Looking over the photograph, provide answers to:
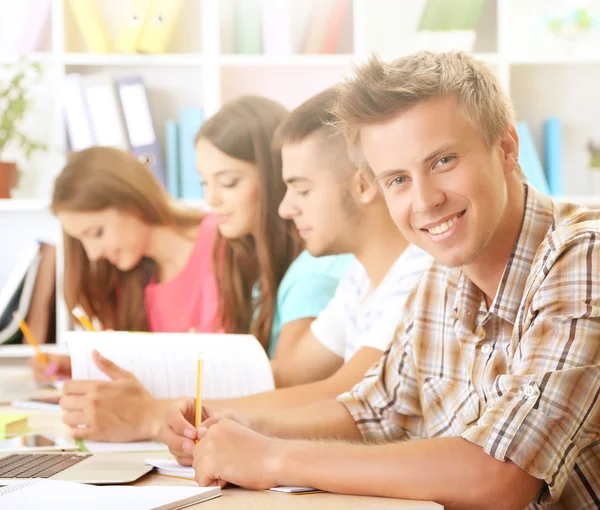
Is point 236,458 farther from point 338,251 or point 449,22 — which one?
point 449,22

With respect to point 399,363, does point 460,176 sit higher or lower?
higher

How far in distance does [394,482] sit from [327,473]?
69 millimetres

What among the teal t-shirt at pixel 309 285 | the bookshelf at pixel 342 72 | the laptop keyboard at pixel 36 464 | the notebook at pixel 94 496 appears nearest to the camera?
the notebook at pixel 94 496

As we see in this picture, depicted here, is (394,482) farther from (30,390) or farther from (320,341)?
(30,390)

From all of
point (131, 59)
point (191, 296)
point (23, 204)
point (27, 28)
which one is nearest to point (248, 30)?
point (131, 59)

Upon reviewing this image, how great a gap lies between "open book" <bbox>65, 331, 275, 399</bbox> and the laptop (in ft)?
0.97

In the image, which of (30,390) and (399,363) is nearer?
(399,363)

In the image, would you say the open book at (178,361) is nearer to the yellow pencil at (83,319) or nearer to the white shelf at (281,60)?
the yellow pencil at (83,319)

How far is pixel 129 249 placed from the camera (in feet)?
8.08

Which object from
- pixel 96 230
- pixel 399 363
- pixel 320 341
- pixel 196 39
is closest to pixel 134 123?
pixel 196 39

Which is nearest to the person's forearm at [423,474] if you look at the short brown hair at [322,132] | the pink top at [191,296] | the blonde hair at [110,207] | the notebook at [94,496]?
the notebook at [94,496]

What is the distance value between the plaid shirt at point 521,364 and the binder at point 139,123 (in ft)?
6.13

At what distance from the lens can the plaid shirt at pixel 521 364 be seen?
33.7 inches

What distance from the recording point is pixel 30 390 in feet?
6.59
